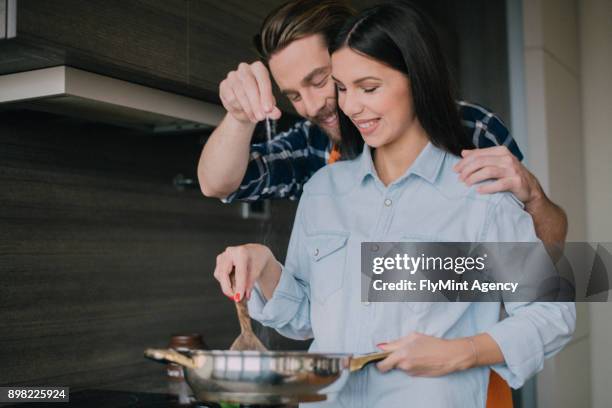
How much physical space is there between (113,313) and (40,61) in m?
0.68

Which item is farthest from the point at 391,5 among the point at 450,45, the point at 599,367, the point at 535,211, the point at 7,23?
the point at 599,367

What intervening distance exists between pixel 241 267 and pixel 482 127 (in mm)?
654

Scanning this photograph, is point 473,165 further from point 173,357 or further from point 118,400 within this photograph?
point 118,400

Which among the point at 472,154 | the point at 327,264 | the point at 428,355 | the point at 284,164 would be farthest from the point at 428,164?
the point at 284,164

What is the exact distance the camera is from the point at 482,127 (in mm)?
1445

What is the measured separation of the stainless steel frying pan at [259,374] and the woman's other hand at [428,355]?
0.10m

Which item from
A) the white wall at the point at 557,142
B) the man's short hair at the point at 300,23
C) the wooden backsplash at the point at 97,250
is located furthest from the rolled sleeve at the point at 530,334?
the white wall at the point at 557,142

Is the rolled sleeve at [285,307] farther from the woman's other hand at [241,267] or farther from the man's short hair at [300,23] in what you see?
the man's short hair at [300,23]

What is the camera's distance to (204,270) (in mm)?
2010

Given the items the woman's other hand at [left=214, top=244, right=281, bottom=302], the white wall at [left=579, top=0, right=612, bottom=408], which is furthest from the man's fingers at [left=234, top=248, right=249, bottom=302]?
the white wall at [left=579, top=0, right=612, bottom=408]

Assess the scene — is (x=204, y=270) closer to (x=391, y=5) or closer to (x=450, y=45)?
(x=391, y=5)

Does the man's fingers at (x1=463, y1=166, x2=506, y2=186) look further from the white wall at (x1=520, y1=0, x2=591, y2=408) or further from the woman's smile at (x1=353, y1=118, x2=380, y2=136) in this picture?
the white wall at (x1=520, y1=0, x2=591, y2=408)

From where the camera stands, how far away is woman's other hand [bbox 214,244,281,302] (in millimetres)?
990

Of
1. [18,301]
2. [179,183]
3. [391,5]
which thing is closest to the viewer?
[391,5]
